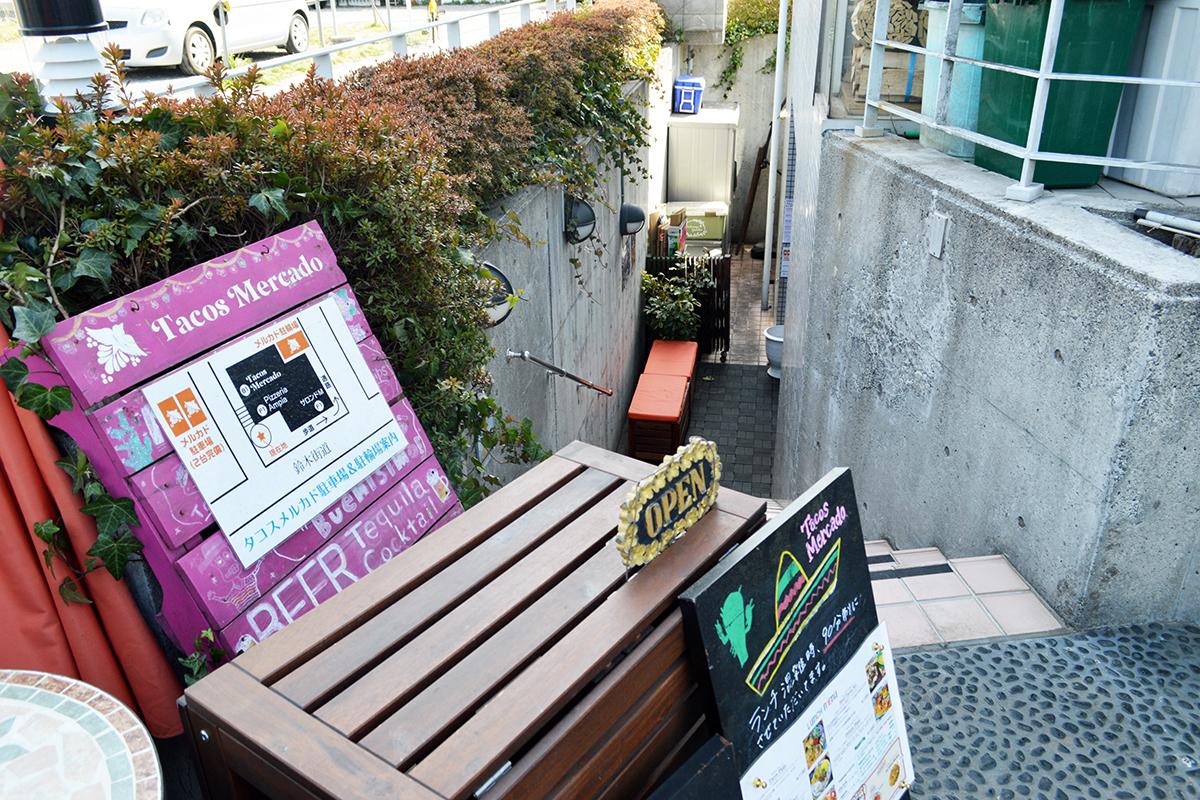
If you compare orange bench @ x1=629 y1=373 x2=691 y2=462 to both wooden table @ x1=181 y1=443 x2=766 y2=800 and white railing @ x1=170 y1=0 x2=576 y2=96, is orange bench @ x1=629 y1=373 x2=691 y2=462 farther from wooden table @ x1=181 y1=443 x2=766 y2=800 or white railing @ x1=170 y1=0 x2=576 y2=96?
wooden table @ x1=181 y1=443 x2=766 y2=800

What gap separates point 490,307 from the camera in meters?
3.27

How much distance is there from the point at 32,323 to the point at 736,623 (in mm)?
1623

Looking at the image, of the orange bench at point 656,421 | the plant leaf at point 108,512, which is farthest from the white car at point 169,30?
the orange bench at point 656,421

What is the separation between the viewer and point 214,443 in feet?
6.44

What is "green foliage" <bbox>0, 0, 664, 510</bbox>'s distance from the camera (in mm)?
1888

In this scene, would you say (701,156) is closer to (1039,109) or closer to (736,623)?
(1039,109)

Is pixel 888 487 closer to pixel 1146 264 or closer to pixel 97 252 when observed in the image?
pixel 1146 264

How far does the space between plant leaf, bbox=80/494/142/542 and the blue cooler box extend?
13046 mm

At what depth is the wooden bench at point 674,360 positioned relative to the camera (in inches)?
376

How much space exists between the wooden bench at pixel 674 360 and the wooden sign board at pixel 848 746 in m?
7.29

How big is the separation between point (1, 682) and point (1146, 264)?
322 centimetres

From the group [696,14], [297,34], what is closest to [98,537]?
[297,34]

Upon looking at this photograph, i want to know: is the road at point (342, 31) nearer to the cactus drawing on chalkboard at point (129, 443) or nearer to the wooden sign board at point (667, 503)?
the cactus drawing on chalkboard at point (129, 443)

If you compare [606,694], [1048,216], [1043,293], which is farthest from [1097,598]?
[606,694]
